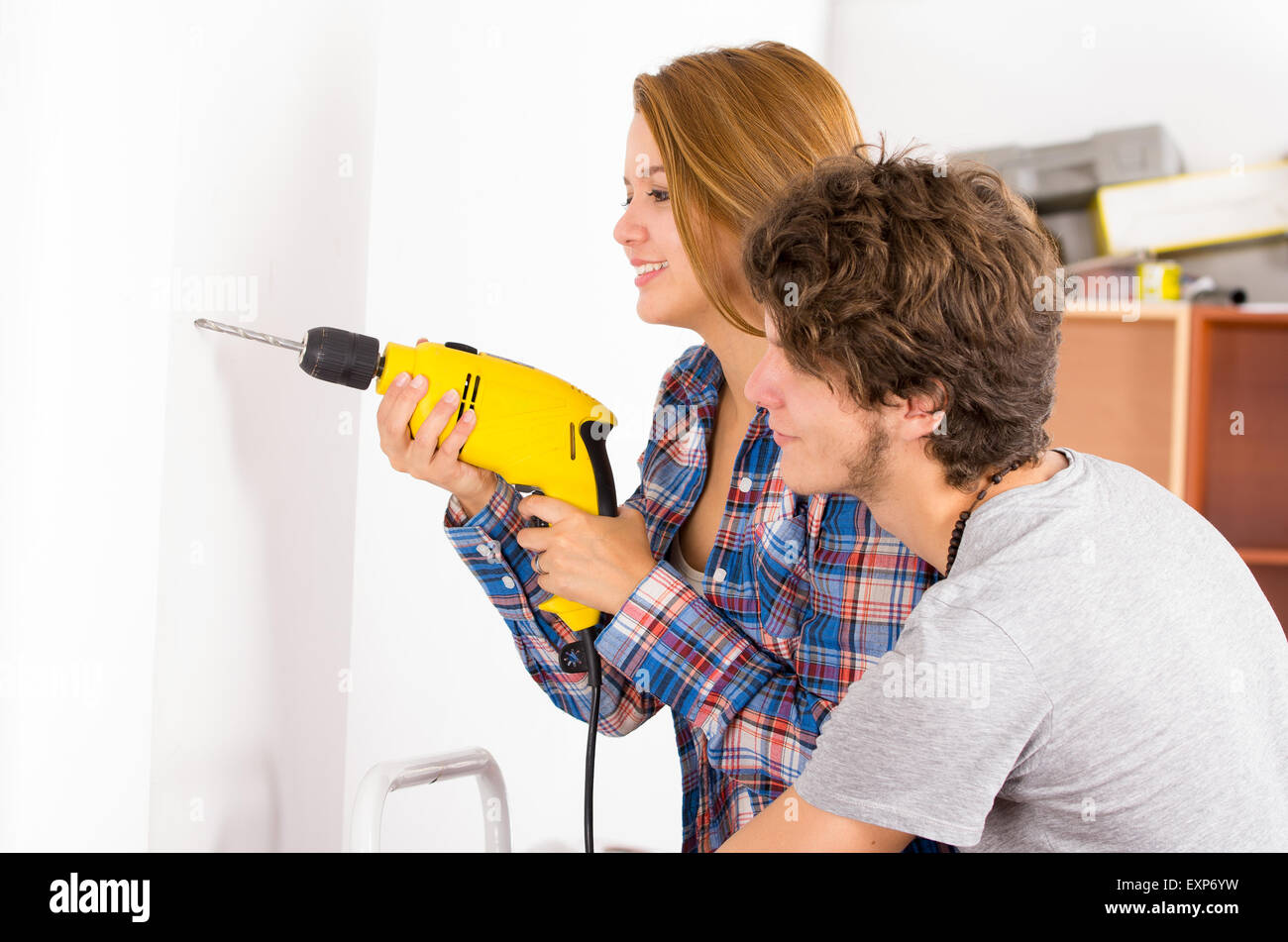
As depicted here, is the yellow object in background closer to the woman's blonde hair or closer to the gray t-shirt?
the woman's blonde hair

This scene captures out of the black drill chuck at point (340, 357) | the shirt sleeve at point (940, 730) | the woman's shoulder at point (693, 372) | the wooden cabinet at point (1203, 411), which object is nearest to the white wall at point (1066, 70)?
the wooden cabinet at point (1203, 411)

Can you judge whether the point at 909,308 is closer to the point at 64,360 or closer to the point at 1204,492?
the point at 64,360

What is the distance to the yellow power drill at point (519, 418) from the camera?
953 millimetres

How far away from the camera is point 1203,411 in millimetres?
2434

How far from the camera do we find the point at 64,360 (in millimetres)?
680

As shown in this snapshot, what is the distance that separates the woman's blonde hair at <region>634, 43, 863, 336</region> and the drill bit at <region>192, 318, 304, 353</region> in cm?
40

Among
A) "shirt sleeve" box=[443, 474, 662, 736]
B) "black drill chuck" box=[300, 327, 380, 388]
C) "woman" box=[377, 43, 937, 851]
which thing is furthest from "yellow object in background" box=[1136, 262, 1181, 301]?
"black drill chuck" box=[300, 327, 380, 388]

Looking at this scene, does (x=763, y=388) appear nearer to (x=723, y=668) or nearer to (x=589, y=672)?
(x=723, y=668)

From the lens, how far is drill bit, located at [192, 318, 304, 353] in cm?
82

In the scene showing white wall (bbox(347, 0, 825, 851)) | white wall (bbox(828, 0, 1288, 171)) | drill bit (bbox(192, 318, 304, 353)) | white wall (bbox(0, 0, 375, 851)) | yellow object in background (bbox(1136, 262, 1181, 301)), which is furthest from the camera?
white wall (bbox(828, 0, 1288, 171))

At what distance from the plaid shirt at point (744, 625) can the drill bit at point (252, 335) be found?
281mm

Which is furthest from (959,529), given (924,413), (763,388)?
(763,388)

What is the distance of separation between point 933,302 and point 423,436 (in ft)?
1.55
